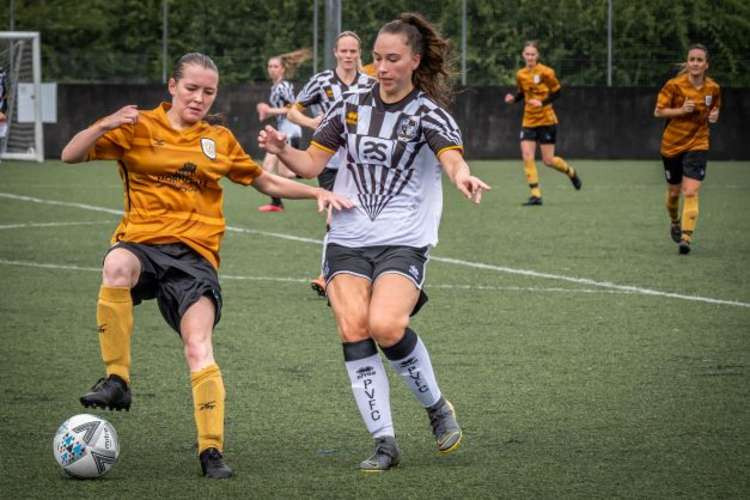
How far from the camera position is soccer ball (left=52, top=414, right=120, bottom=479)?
18.0ft

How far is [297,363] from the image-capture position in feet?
26.8

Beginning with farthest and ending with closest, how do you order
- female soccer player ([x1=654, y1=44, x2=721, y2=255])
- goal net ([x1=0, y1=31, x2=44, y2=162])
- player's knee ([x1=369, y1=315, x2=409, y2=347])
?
goal net ([x1=0, y1=31, x2=44, y2=162])
female soccer player ([x1=654, y1=44, x2=721, y2=255])
player's knee ([x1=369, y1=315, x2=409, y2=347])

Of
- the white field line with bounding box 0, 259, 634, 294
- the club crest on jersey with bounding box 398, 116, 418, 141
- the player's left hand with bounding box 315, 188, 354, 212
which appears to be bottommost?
the white field line with bounding box 0, 259, 634, 294

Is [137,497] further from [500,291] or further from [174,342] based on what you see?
[500,291]

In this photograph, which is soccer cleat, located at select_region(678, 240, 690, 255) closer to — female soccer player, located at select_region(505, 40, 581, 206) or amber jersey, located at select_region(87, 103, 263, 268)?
female soccer player, located at select_region(505, 40, 581, 206)

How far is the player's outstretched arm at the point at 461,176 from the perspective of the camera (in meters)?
5.60

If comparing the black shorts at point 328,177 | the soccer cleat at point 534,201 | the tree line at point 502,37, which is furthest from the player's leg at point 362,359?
the tree line at point 502,37

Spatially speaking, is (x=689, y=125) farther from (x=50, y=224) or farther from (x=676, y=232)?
(x=50, y=224)

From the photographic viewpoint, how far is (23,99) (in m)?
29.8

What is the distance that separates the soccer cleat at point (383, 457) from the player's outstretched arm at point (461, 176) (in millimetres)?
1057

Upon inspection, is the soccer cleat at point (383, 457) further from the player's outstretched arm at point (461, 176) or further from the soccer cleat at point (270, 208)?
the soccer cleat at point (270, 208)

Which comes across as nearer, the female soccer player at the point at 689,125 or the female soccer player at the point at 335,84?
the female soccer player at the point at 335,84

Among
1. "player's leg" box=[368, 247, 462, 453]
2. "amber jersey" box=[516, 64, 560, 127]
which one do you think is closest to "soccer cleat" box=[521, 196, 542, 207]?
"amber jersey" box=[516, 64, 560, 127]

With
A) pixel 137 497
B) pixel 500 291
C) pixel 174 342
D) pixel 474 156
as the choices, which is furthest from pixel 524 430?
pixel 474 156
